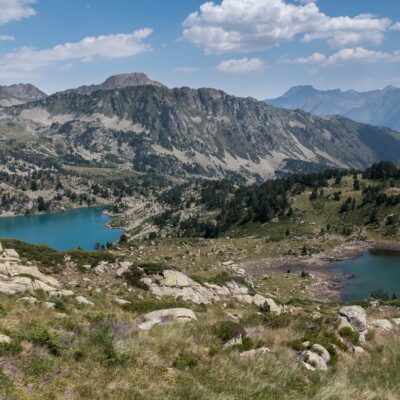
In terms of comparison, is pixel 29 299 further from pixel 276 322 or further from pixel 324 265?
pixel 324 265

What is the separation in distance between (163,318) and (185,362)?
261 inches

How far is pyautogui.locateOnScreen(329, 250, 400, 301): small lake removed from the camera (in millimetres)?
87750

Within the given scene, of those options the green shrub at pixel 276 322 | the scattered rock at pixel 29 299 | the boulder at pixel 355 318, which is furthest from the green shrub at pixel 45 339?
the boulder at pixel 355 318

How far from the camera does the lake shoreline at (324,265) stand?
271ft

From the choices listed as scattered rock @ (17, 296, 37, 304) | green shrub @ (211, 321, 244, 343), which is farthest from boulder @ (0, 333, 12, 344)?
scattered rock @ (17, 296, 37, 304)

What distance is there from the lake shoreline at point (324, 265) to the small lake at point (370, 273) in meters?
1.82

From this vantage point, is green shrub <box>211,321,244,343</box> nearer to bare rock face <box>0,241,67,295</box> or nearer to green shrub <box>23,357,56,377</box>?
green shrub <box>23,357,56,377</box>

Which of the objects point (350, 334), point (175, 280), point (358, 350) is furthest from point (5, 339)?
point (175, 280)

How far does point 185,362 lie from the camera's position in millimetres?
13055

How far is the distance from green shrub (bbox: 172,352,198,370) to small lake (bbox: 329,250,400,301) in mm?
73966

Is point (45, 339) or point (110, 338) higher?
point (45, 339)

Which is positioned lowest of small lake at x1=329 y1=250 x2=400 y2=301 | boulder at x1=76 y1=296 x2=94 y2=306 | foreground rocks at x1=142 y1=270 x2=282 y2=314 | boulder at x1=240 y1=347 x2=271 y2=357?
small lake at x1=329 y1=250 x2=400 y2=301

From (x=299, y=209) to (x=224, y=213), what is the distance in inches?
1416

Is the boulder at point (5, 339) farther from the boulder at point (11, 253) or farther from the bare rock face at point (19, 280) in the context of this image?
A: the boulder at point (11, 253)
